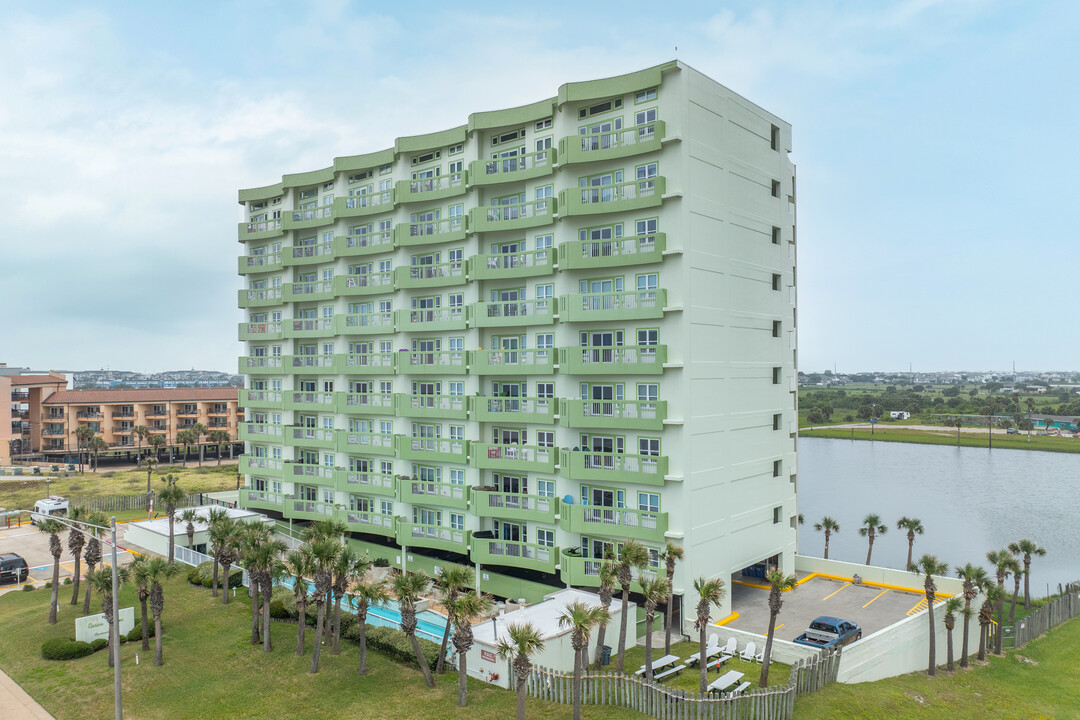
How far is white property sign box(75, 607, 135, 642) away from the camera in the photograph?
117 ft

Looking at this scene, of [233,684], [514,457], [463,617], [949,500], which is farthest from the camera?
[949,500]

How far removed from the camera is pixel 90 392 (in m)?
116

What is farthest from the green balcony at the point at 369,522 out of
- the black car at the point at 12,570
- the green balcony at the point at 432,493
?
the black car at the point at 12,570

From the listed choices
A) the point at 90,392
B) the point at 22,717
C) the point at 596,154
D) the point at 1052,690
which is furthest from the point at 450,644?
the point at 90,392

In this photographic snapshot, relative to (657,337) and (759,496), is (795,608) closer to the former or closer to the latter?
(759,496)

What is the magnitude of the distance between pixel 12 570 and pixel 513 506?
124 ft

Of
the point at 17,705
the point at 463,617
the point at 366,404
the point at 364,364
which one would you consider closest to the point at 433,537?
the point at 366,404

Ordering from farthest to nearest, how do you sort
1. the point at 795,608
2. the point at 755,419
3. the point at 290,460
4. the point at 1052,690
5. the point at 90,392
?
the point at 90,392, the point at 290,460, the point at 755,419, the point at 795,608, the point at 1052,690

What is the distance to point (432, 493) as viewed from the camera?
46.2m

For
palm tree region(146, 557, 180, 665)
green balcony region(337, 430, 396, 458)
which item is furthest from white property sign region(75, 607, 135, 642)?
green balcony region(337, 430, 396, 458)

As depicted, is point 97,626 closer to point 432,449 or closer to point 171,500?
point 171,500

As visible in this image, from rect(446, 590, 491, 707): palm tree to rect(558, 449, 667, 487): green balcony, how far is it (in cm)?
1214

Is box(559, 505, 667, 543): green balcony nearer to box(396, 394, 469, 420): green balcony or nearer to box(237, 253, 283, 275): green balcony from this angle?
box(396, 394, 469, 420): green balcony

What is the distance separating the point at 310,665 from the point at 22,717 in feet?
38.5
